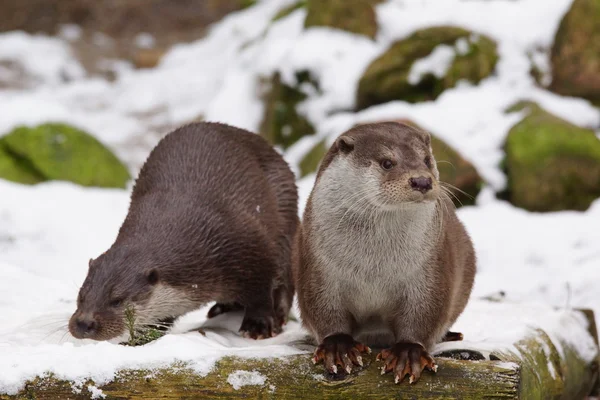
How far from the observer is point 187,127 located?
438 cm

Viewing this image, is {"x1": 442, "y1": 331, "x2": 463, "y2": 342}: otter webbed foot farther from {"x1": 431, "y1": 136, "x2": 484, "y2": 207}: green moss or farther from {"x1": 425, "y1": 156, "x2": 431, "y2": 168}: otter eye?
{"x1": 431, "y1": 136, "x2": 484, "y2": 207}: green moss

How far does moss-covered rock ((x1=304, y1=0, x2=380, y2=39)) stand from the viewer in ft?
27.8

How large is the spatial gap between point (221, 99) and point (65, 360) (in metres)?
6.52

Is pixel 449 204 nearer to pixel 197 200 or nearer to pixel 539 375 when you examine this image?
pixel 539 375

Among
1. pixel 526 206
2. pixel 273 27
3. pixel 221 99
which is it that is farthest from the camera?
pixel 273 27

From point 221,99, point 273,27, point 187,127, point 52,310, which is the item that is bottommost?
point 52,310

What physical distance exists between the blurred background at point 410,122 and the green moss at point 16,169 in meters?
0.01

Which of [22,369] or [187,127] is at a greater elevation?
[187,127]

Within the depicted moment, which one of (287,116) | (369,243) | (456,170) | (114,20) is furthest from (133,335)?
(114,20)

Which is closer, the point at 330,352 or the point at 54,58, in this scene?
the point at 330,352

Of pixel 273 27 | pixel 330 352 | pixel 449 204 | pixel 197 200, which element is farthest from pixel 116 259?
→ pixel 273 27

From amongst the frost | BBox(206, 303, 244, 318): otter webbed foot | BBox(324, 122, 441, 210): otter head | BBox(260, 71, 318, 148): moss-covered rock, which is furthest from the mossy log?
BBox(260, 71, 318, 148): moss-covered rock

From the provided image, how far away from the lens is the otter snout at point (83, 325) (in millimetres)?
3320

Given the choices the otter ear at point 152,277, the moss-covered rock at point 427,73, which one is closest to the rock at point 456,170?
the moss-covered rock at point 427,73
